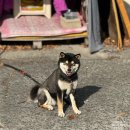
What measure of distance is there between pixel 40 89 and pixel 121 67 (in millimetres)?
2093

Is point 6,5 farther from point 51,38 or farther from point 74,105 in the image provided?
point 74,105

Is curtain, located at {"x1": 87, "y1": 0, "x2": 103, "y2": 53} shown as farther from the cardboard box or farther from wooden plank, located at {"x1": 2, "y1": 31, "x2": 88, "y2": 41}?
the cardboard box

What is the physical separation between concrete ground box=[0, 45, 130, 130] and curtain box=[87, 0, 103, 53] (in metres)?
0.15

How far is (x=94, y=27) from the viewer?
26.7 ft

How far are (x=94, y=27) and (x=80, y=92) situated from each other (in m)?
2.04

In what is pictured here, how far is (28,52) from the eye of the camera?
814 centimetres

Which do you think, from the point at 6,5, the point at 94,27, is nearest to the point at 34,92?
the point at 94,27

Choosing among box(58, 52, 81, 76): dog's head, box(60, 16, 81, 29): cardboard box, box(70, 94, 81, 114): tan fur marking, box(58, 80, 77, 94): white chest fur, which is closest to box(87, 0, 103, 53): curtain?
box(60, 16, 81, 29): cardboard box

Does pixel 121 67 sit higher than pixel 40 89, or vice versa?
pixel 40 89

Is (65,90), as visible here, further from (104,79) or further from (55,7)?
(55,7)

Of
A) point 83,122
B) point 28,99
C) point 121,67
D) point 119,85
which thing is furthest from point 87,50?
point 83,122

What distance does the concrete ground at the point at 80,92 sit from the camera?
17.8 ft

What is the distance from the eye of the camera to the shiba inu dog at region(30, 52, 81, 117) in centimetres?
527

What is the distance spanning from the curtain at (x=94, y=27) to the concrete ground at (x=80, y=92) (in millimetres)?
150
